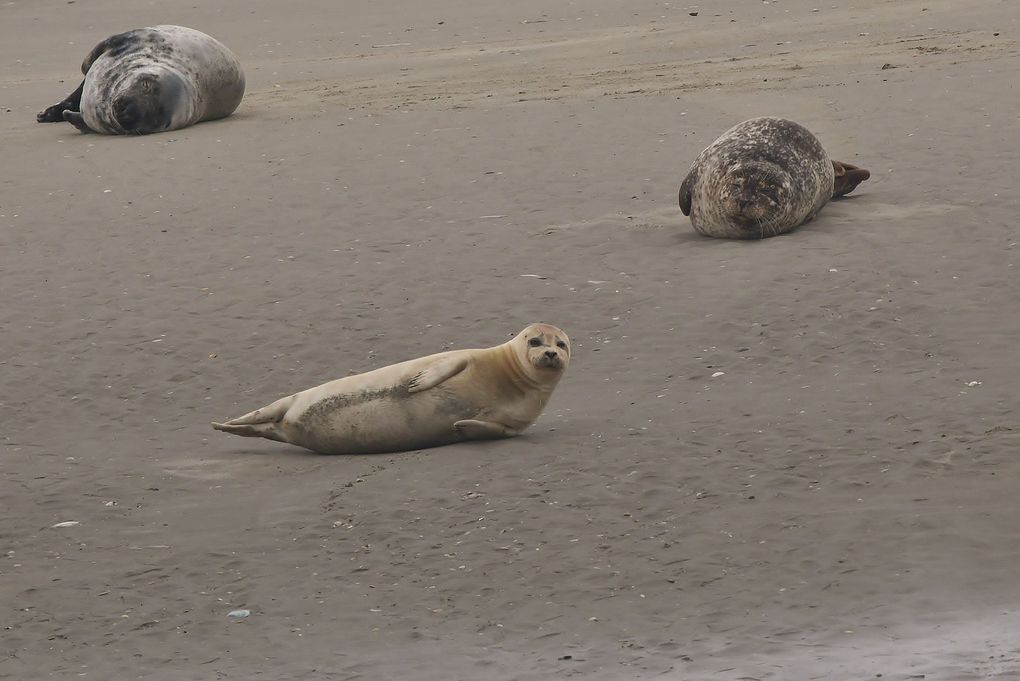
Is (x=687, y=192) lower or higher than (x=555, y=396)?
higher

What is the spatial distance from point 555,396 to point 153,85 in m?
6.92

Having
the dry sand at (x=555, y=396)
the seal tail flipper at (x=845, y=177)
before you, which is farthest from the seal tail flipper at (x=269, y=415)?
the seal tail flipper at (x=845, y=177)

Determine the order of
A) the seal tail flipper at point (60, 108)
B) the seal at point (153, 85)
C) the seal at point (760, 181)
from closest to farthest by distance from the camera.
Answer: the seal at point (760, 181)
the seal at point (153, 85)
the seal tail flipper at point (60, 108)

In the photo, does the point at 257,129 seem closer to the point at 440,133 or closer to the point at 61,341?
the point at 440,133

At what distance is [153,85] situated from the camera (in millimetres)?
13203

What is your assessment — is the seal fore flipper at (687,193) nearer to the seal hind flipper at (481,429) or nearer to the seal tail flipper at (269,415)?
the seal hind flipper at (481,429)

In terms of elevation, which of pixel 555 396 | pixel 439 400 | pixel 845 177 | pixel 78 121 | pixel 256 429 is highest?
pixel 78 121

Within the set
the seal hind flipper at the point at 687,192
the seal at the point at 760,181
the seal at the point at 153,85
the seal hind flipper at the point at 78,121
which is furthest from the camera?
the seal hind flipper at the point at 78,121

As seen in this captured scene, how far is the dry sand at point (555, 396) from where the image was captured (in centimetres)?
484

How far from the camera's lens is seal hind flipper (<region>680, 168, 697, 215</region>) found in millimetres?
9648

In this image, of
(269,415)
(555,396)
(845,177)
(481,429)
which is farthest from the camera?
(845,177)

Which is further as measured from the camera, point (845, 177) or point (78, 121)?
point (78, 121)

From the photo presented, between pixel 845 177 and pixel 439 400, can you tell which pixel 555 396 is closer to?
pixel 439 400

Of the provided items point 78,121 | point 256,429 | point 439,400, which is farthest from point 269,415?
point 78,121
